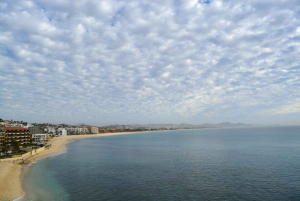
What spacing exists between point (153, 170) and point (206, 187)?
43.6 ft

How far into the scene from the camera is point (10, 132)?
84000 mm

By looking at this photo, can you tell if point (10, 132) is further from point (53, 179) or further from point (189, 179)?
point (189, 179)

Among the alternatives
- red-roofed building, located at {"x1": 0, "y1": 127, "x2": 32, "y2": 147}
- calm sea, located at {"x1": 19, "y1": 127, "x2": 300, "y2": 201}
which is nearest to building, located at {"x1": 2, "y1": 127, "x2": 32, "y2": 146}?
red-roofed building, located at {"x1": 0, "y1": 127, "x2": 32, "y2": 147}

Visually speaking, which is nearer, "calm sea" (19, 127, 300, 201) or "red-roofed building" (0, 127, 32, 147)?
"calm sea" (19, 127, 300, 201)

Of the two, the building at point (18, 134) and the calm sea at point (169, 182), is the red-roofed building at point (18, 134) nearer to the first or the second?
the building at point (18, 134)

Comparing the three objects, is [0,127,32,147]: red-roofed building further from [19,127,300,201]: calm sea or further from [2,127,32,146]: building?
[19,127,300,201]: calm sea

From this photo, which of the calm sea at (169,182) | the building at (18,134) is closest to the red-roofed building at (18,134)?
the building at (18,134)

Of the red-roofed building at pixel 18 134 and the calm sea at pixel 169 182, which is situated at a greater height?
the red-roofed building at pixel 18 134

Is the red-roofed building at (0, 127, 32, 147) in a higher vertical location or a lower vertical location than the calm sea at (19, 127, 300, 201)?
higher

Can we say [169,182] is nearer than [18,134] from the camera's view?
Yes

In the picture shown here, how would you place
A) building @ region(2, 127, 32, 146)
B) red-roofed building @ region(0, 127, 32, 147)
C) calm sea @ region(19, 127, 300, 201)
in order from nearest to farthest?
calm sea @ region(19, 127, 300, 201) < red-roofed building @ region(0, 127, 32, 147) < building @ region(2, 127, 32, 146)

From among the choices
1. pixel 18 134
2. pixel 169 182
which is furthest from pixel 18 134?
pixel 169 182

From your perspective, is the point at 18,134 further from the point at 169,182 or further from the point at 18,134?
the point at 169,182

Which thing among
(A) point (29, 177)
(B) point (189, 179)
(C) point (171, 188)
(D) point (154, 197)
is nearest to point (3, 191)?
(A) point (29, 177)
